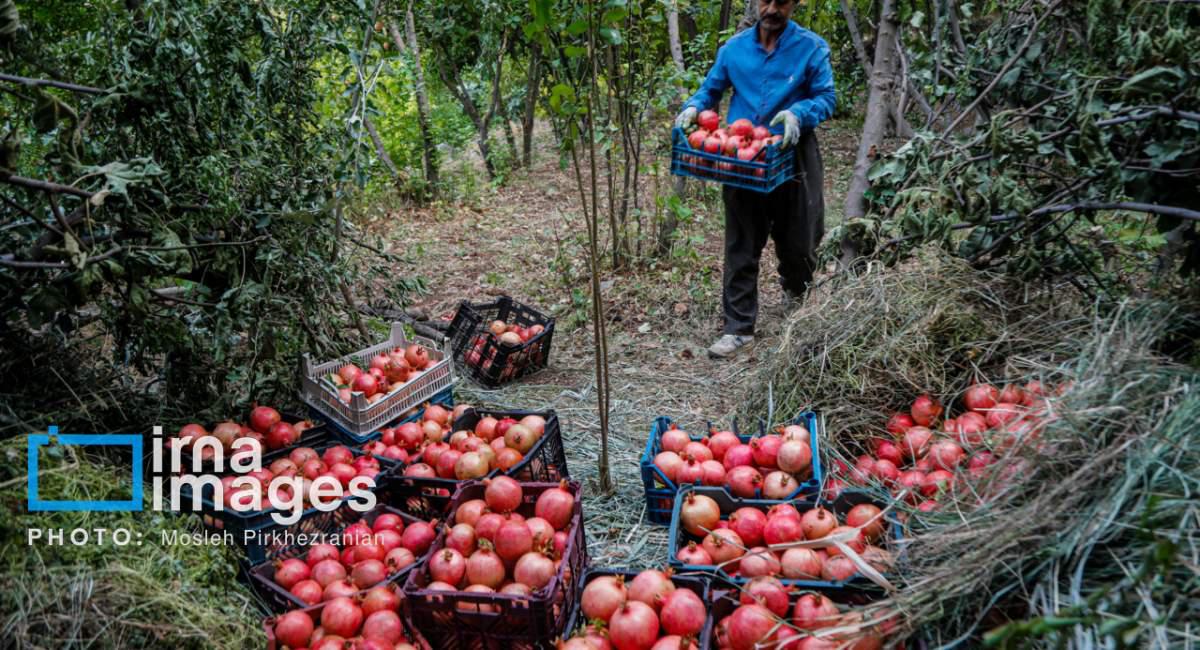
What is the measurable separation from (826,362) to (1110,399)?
1267 mm

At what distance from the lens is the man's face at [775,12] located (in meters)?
4.13

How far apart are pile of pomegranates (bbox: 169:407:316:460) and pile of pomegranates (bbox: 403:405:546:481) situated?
1.21ft

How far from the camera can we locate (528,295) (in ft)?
20.0

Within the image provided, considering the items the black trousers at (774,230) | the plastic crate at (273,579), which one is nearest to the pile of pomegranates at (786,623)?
the plastic crate at (273,579)

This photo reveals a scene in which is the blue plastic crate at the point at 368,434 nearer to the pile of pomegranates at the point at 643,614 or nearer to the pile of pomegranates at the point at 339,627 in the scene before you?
the pile of pomegranates at the point at 339,627

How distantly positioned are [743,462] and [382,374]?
67.9 inches

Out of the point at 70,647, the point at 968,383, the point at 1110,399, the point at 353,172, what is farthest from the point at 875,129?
the point at 70,647

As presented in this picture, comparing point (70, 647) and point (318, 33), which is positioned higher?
point (318, 33)

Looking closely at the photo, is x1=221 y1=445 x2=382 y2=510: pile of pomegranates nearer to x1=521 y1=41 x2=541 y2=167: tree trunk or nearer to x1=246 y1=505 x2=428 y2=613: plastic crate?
x1=246 y1=505 x2=428 y2=613: plastic crate

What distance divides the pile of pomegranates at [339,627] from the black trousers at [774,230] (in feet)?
9.81

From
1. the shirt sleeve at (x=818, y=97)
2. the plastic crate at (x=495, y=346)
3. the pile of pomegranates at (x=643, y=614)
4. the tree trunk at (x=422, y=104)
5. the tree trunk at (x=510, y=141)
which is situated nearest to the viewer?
the pile of pomegranates at (x=643, y=614)

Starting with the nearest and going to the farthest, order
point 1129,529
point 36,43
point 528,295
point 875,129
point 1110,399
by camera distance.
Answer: point 1129,529, point 1110,399, point 36,43, point 875,129, point 528,295

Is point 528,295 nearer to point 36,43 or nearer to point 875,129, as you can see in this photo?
point 875,129

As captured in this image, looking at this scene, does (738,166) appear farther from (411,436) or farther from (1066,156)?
(411,436)
